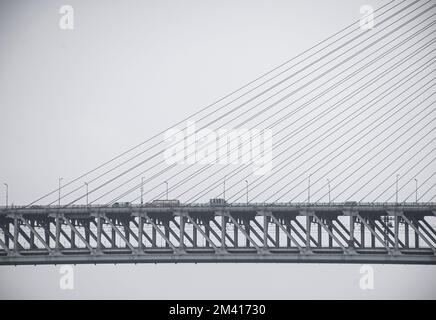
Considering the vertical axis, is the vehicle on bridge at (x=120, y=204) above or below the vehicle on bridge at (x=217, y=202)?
above

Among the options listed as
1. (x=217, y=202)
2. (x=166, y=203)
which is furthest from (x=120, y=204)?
(x=217, y=202)

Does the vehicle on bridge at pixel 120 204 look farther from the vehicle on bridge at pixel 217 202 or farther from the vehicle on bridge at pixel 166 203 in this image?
the vehicle on bridge at pixel 217 202

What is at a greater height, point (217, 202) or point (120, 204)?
point (120, 204)

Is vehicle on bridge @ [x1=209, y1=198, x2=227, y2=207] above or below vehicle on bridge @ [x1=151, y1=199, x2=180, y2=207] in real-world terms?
below

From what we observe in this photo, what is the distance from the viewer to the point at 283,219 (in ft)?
395

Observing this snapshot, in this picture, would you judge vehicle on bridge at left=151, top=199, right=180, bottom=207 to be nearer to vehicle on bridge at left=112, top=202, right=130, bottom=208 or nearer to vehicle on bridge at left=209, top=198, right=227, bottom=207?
vehicle on bridge at left=112, top=202, right=130, bottom=208

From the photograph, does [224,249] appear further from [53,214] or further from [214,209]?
[53,214]

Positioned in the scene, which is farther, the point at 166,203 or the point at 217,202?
the point at 166,203

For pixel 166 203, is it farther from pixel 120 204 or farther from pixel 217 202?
pixel 217 202

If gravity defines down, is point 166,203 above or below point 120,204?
below

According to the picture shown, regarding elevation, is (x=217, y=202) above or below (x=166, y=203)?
below

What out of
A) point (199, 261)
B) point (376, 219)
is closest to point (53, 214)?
point (199, 261)

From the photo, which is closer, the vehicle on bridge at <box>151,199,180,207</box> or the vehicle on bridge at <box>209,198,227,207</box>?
the vehicle on bridge at <box>209,198,227,207</box>
